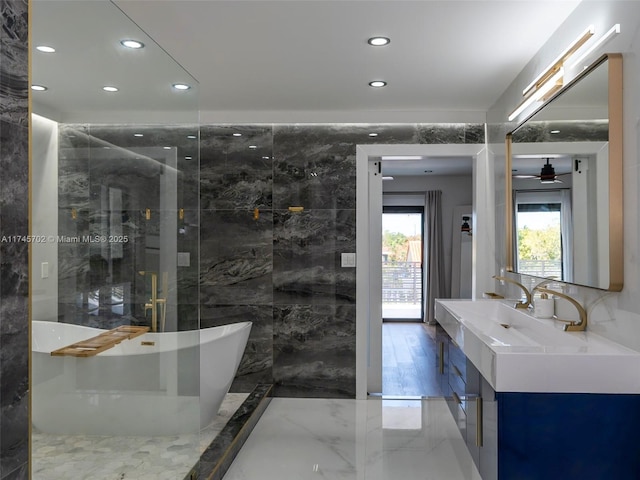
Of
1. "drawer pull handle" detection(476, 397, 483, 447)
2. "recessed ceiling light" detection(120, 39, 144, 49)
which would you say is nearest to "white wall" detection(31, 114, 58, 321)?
"recessed ceiling light" detection(120, 39, 144, 49)

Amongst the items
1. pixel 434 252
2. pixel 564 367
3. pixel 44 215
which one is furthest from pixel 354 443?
pixel 434 252

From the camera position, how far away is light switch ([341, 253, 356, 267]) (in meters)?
4.55

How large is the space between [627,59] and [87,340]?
7.47 feet

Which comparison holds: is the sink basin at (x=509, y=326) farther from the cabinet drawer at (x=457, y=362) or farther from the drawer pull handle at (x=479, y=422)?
the drawer pull handle at (x=479, y=422)

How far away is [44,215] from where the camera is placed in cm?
147

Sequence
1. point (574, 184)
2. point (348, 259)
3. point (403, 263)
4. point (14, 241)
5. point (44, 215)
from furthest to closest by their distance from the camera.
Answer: point (403, 263), point (348, 259), point (574, 184), point (44, 215), point (14, 241)

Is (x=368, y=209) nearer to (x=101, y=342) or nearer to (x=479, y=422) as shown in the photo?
(x=479, y=422)

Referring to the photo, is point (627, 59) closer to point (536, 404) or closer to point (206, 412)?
point (536, 404)

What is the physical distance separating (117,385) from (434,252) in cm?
748

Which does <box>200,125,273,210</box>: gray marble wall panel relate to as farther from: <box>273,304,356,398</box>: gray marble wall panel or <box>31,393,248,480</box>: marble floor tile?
<box>31,393,248,480</box>: marble floor tile

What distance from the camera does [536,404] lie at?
1988 mm

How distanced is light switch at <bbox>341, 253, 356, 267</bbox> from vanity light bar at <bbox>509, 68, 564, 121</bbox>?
1869 mm

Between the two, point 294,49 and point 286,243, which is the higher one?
point 294,49

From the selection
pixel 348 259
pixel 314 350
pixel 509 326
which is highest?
pixel 348 259
